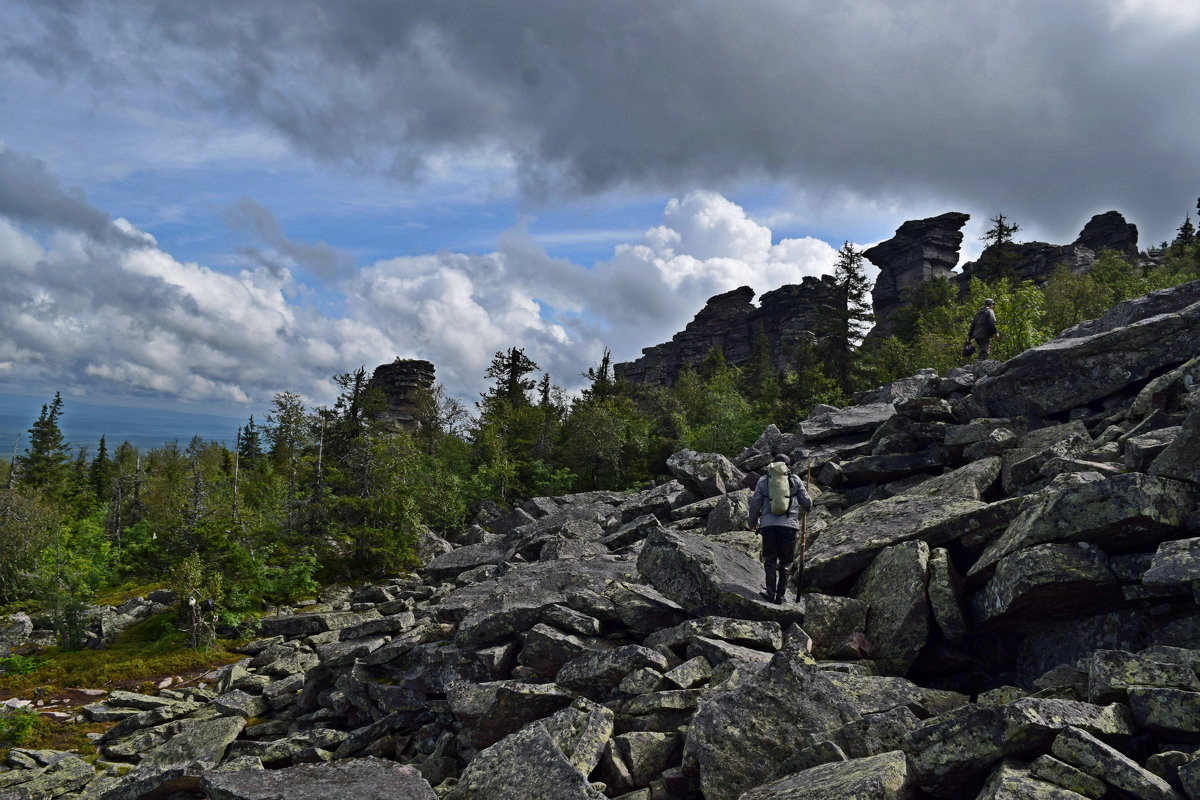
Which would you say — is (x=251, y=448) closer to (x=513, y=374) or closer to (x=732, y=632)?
(x=513, y=374)

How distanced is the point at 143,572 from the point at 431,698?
2406cm

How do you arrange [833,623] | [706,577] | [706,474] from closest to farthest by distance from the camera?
1. [833,623]
2. [706,577]
3. [706,474]

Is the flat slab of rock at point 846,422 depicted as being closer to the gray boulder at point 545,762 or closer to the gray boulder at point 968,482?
the gray boulder at point 968,482

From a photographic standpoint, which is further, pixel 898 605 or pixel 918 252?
pixel 918 252

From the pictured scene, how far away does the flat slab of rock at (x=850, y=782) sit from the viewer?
6293 millimetres

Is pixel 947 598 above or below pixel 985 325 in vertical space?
below

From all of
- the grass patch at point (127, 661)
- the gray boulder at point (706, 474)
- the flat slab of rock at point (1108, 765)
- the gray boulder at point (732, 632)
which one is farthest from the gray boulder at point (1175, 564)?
the grass patch at point (127, 661)

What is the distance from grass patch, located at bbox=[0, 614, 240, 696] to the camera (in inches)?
886

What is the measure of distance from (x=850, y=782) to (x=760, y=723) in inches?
80.6

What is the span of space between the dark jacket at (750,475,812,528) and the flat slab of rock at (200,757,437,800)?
7837mm

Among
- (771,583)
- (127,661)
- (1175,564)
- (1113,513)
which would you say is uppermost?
(1113,513)

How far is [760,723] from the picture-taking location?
8492 millimetres

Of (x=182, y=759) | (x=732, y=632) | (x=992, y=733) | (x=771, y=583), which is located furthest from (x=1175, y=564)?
(x=182, y=759)

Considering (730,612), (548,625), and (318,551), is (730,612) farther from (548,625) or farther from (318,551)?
(318,551)
